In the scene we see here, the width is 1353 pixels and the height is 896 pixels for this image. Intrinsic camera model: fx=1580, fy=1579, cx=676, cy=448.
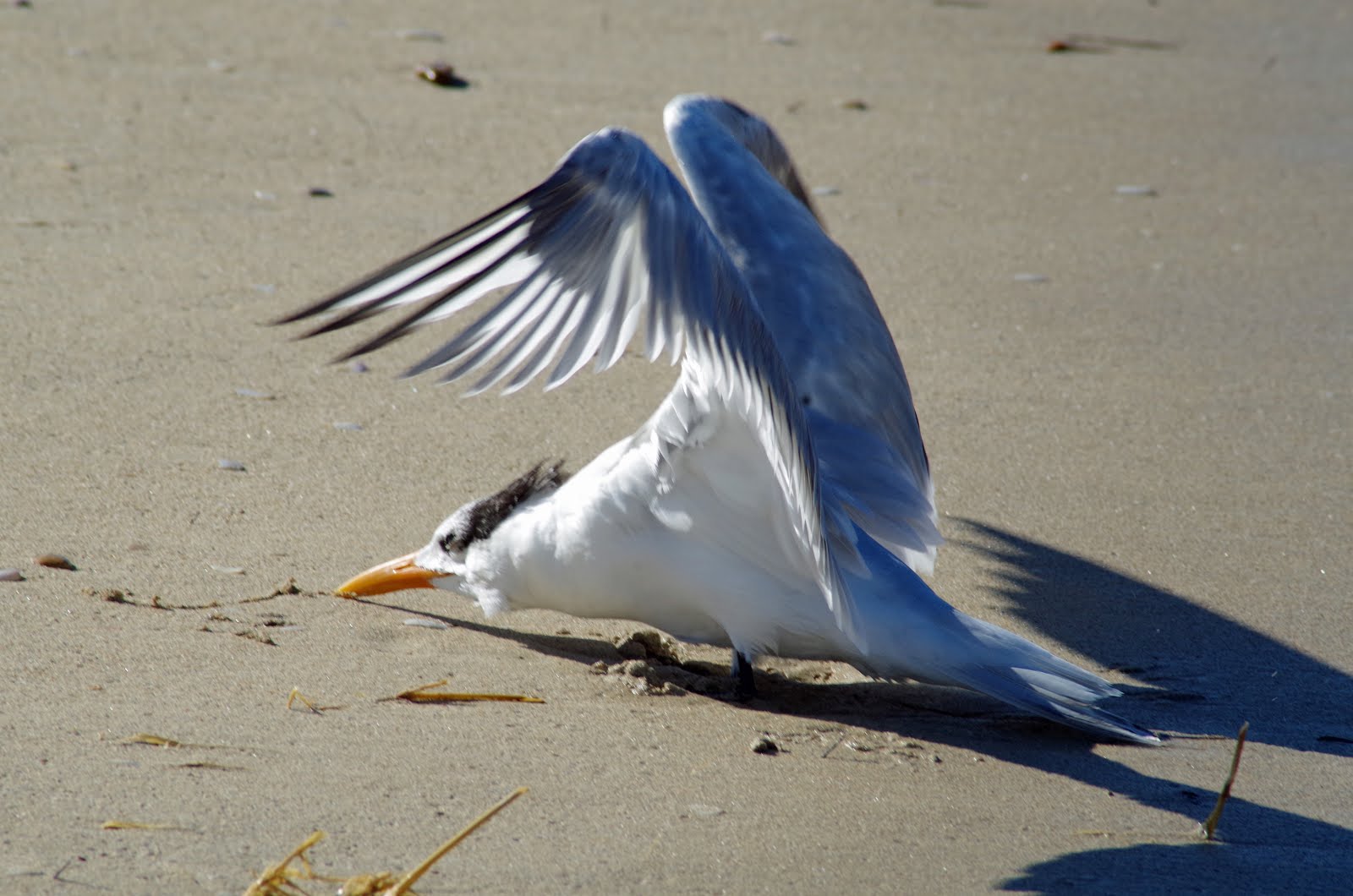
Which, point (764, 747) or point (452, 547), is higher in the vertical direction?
point (452, 547)

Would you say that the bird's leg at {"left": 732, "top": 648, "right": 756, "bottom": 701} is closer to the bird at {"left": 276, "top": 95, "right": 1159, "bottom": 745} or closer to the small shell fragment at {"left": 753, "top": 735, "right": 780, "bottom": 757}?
the bird at {"left": 276, "top": 95, "right": 1159, "bottom": 745}

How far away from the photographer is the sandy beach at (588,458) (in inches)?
107

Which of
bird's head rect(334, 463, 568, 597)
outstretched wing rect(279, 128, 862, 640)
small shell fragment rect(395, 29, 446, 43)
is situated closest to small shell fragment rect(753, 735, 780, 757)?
outstretched wing rect(279, 128, 862, 640)

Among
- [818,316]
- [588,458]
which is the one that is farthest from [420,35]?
[818,316]

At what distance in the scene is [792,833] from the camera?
2.74m

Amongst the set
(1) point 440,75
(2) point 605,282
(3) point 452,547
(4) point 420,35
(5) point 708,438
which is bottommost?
(3) point 452,547

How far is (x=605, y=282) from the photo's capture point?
2908 millimetres

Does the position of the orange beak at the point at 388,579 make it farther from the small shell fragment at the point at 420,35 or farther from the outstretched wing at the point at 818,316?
the small shell fragment at the point at 420,35

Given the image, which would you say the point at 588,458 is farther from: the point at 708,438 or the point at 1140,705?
the point at 1140,705

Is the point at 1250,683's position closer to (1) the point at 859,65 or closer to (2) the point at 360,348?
(2) the point at 360,348

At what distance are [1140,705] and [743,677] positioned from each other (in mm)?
841

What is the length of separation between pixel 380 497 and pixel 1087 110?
5.07m

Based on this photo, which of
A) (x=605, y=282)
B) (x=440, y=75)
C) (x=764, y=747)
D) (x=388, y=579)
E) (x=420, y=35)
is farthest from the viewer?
(x=420, y=35)

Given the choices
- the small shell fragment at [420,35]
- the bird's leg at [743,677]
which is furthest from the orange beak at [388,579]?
the small shell fragment at [420,35]
